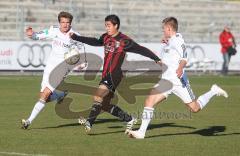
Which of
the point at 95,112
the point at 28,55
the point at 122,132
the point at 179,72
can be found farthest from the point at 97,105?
the point at 28,55

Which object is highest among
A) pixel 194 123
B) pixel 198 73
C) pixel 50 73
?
pixel 50 73

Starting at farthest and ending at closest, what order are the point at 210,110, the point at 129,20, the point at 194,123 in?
the point at 129,20
the point at 210,110
the point at 194,123

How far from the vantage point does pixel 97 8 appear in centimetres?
3975

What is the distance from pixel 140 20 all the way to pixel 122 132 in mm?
25900

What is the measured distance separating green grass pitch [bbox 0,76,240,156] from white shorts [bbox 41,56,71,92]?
2.68 ft

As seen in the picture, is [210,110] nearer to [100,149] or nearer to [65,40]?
[65,40]

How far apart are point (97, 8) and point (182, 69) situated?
2823 centimetres

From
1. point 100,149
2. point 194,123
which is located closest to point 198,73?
point 194,123

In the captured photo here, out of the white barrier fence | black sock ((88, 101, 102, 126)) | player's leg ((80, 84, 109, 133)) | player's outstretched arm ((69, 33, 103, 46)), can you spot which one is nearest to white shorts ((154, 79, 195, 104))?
player's leg ((80, 84, 109, 133))

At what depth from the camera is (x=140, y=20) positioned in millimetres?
38750

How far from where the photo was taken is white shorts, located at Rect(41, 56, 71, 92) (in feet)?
44.8

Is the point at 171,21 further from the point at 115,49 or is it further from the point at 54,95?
the point at 54,95

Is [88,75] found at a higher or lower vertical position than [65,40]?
lower

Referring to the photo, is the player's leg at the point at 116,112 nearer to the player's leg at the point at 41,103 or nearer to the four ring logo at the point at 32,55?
the player's leg at the point at 41,103
